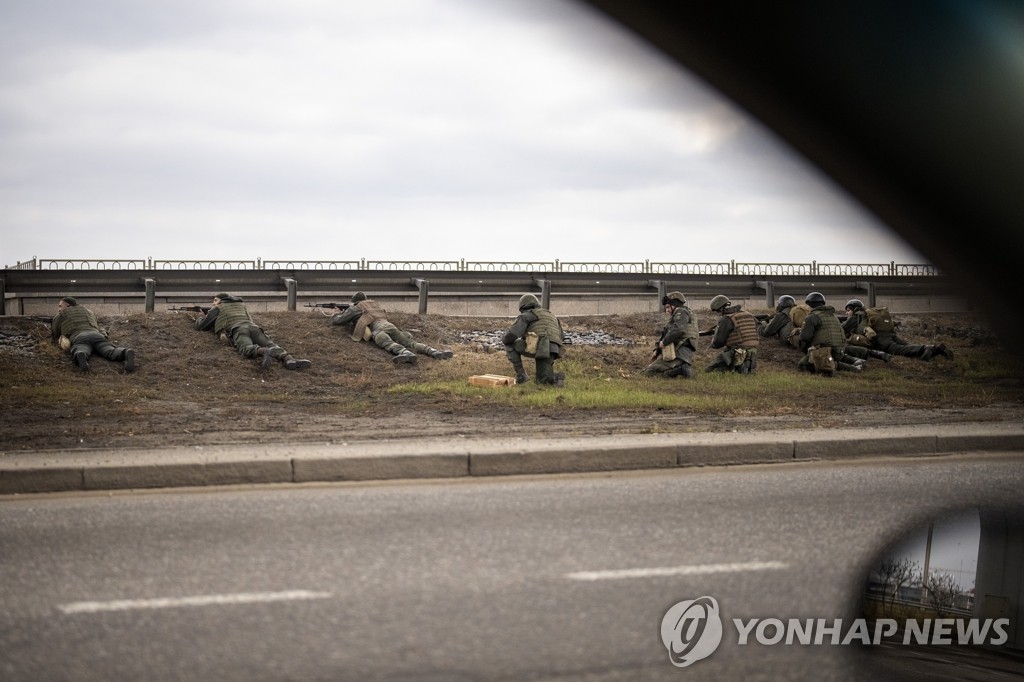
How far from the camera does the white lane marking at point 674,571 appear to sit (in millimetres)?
5473

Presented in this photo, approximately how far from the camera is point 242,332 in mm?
16016

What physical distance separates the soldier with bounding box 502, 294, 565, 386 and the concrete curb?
4338 millimetres

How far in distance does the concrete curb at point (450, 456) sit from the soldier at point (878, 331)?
8388 mm

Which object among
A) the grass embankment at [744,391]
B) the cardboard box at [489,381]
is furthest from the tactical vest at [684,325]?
the cardboard box at [489,381]

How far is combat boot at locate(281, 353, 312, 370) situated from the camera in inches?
611

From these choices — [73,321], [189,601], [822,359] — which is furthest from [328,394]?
[189,601]

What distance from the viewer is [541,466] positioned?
9398 mm

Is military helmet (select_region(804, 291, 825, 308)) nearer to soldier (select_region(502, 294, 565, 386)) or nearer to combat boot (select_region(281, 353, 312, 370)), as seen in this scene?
soldier (select_region(502, 294, 565, 386))

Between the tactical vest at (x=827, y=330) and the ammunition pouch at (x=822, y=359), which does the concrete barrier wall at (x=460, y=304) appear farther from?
the ammunition pouch at (x=822, y=359)

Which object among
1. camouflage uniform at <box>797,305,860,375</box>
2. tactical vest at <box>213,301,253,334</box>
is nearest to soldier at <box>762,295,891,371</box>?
camouflage uniform at <box>797,305,860,375</box>

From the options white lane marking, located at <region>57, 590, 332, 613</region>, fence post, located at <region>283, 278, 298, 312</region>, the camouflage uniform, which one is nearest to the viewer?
white lane marking, located at <region>57, 590, 332, 613</region>

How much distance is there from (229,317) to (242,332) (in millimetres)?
459

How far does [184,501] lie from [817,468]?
578 centimetres

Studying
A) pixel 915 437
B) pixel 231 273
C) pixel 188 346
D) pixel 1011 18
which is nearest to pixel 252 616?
pixel 1011 18
